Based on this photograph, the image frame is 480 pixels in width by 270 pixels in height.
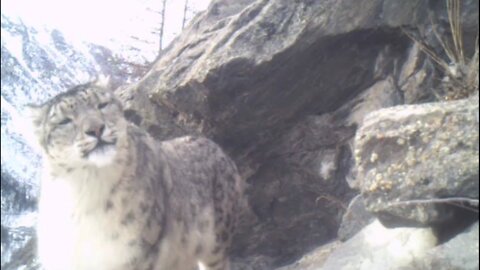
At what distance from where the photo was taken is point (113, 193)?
11.1ft

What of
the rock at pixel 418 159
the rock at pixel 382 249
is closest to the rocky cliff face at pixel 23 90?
the rock at pixel 418 159

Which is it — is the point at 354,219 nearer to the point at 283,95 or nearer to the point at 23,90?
the point at 283,95

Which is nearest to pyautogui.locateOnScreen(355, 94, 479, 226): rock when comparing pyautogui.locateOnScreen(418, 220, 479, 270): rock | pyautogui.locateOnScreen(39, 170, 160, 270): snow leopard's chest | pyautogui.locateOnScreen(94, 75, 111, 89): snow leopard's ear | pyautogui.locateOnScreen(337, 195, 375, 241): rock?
pyautogui.locateOnScreen(418, 220, 479, 270): rock

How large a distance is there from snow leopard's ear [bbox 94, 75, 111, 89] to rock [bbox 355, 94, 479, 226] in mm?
1073

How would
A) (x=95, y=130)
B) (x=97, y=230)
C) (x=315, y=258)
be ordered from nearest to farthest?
(x=95, y=130) → (x=97, y=230) → (x=315, y=258)

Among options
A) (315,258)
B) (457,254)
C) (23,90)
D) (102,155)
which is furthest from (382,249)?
(23,90)

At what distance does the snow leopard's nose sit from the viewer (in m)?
3.04

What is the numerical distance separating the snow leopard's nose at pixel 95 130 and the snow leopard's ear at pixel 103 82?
18cm

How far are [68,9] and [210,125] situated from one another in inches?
79.5

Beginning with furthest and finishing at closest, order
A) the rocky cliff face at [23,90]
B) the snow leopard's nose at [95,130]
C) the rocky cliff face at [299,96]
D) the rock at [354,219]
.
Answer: the rocky cliff face at [299,96]
the rock at [354,219]
the snow leopard's nose at [95,130]
the rocky cliff face at [23,90]

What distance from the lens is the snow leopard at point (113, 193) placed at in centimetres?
305

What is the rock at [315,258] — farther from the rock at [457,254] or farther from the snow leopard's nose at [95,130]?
the snow leopard's nose at [95,130]

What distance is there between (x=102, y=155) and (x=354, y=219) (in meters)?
1.31

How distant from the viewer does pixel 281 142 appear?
425cm
